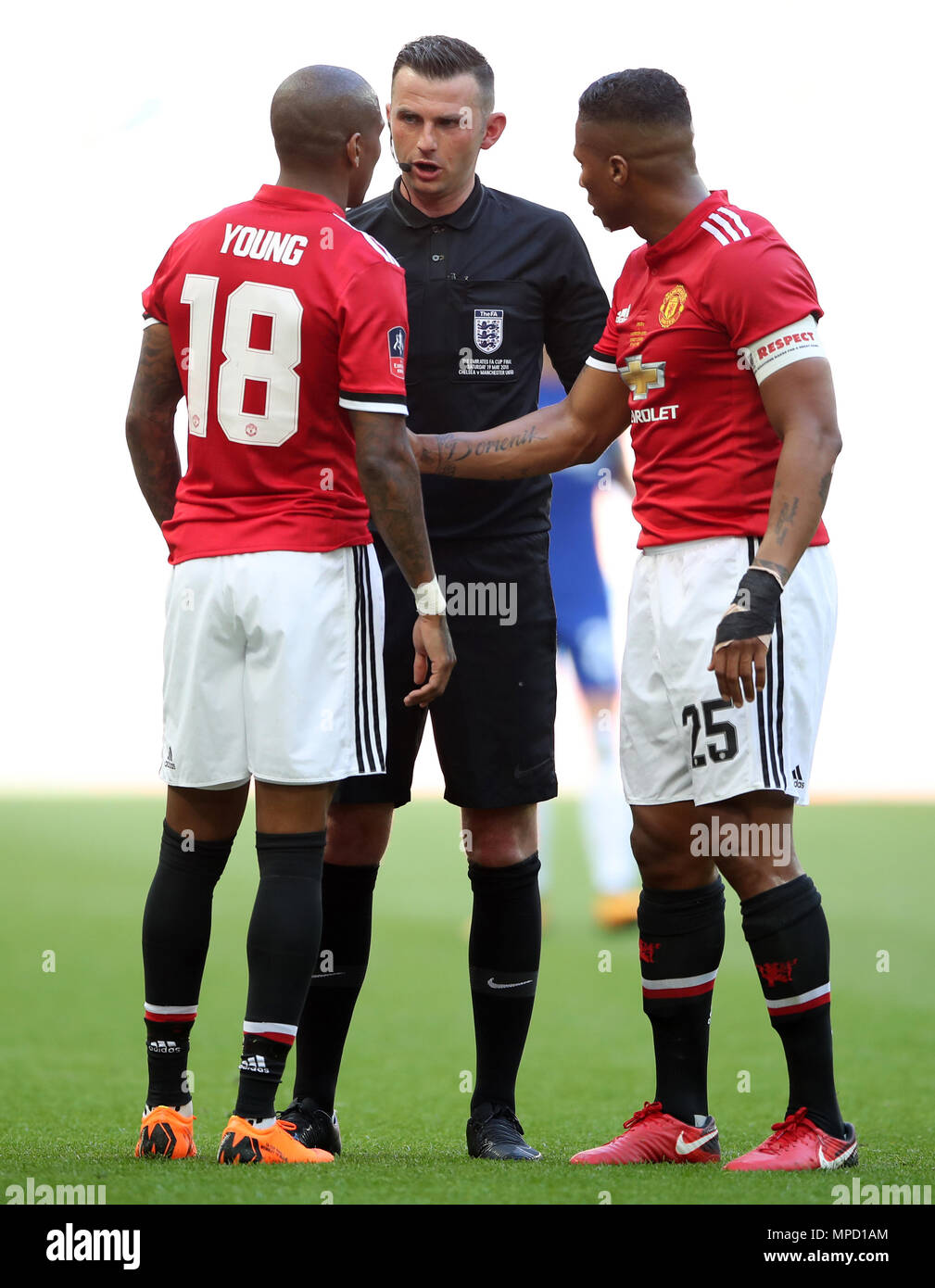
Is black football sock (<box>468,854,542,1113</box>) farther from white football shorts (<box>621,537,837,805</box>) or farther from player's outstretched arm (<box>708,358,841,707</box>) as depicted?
player's outstretched arm (<box>708,358,841,707</box>)

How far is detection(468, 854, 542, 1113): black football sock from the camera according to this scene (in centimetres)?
362

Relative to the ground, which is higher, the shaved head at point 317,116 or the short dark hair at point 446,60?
the short dark hair at point 446,60

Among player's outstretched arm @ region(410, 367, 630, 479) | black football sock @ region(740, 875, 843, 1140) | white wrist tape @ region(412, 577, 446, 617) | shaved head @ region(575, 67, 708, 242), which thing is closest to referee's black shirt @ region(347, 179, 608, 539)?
player's outstretched arm @ region(410, 367, 630, 479)

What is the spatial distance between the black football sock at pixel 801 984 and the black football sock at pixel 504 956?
0.71 m

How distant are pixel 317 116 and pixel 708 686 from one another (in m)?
1.37

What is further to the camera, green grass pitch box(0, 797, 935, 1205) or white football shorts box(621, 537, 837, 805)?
white football shorts box(621, 537, 837, 805)

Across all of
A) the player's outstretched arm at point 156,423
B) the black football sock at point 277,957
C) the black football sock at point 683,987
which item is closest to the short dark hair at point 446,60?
the player's outstretched arm at point 156,423

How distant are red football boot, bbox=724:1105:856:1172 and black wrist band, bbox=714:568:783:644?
0.94m

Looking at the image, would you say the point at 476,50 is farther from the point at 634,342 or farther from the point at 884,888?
the point at 884,888

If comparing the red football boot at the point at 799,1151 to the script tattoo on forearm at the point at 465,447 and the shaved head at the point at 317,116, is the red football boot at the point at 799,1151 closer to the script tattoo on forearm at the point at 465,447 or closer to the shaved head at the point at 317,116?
the script tattoo on forearm at the point at 465,447

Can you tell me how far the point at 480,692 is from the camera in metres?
3.65

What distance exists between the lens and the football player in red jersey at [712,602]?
301 cm

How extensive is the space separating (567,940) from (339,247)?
6230mm
